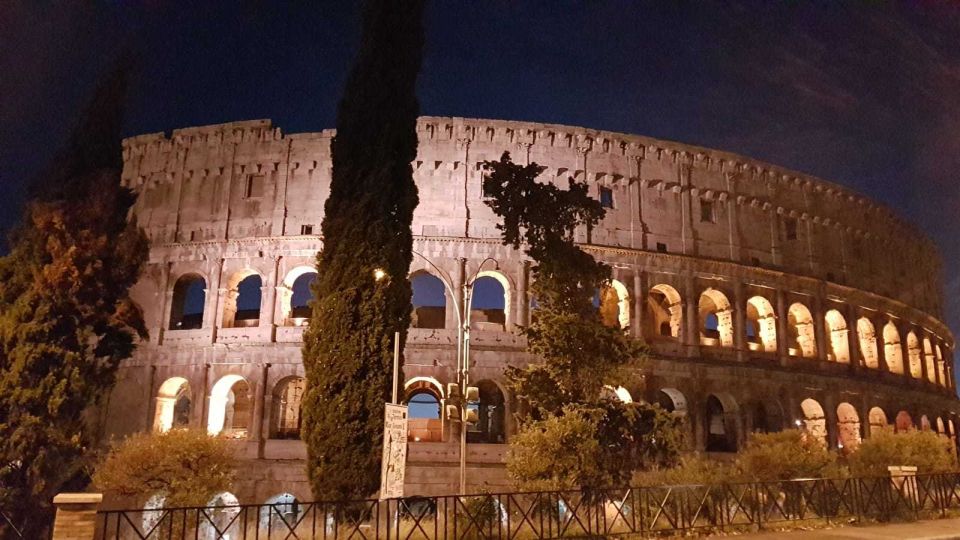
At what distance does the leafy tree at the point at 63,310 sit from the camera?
19453 mm

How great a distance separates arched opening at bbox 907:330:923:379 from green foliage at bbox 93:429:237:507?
115 ft

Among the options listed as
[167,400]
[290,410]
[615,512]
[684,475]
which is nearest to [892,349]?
[684,475]

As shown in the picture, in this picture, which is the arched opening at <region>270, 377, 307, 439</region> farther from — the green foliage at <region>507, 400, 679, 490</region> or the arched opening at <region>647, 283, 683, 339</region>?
the arched opening at <region>647, 283, 683, 339</region>

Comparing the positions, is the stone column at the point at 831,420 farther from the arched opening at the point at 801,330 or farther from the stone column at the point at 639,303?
the stone column at the point at 639,303

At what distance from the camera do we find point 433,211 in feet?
93.8

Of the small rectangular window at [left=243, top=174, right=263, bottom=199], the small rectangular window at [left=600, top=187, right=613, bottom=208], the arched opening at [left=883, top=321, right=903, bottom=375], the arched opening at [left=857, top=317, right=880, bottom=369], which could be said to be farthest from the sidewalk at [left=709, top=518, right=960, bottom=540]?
the arched opening at [left=883, top=321, right=903, bottom=375]

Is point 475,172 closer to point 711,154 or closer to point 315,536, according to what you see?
point 711,154

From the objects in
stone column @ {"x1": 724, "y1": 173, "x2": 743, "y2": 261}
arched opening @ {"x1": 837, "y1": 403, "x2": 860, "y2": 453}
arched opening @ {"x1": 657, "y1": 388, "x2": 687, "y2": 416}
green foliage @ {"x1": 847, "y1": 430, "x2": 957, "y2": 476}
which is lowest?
green foliage @ {"x1": 847, "y1": 430, "x2": 957, "y2": 476}

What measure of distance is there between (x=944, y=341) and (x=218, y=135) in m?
40.4

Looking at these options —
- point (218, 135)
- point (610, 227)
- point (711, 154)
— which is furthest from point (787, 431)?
point (218, 135)

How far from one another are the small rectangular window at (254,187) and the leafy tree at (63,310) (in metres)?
6.86

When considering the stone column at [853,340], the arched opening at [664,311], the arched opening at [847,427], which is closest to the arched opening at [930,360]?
the stone column at [853,340]

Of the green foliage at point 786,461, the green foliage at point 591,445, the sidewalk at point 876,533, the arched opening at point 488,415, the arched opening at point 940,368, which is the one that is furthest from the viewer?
the arched opening at point 940,368

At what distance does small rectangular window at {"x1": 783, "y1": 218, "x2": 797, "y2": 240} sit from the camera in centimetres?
3409
